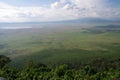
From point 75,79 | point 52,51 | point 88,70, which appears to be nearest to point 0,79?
point 75,79

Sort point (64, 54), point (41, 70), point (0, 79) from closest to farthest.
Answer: point (0, 79), point (41, 70), point (64, 54)

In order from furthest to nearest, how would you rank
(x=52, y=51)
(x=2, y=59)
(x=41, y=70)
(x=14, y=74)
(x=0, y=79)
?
(x=52, y=51) → (x=2, y=59) → (x=41, y=70) → (x=14, y=74) → (x=0, y=79)

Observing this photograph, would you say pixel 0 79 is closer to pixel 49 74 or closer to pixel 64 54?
pixel 49 74

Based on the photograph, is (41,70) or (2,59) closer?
(41,70)

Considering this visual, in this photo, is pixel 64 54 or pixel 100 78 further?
pixel 64 54

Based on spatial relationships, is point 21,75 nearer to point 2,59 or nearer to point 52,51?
point 2,59

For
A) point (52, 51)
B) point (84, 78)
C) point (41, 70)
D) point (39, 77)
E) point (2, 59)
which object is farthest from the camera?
point (52, 51)

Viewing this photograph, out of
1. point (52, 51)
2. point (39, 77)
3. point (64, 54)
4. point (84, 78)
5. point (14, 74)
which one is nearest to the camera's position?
point (84, 78)

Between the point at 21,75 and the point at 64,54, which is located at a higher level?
the point at 21,75

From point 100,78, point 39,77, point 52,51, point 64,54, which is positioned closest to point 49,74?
point 39,77
